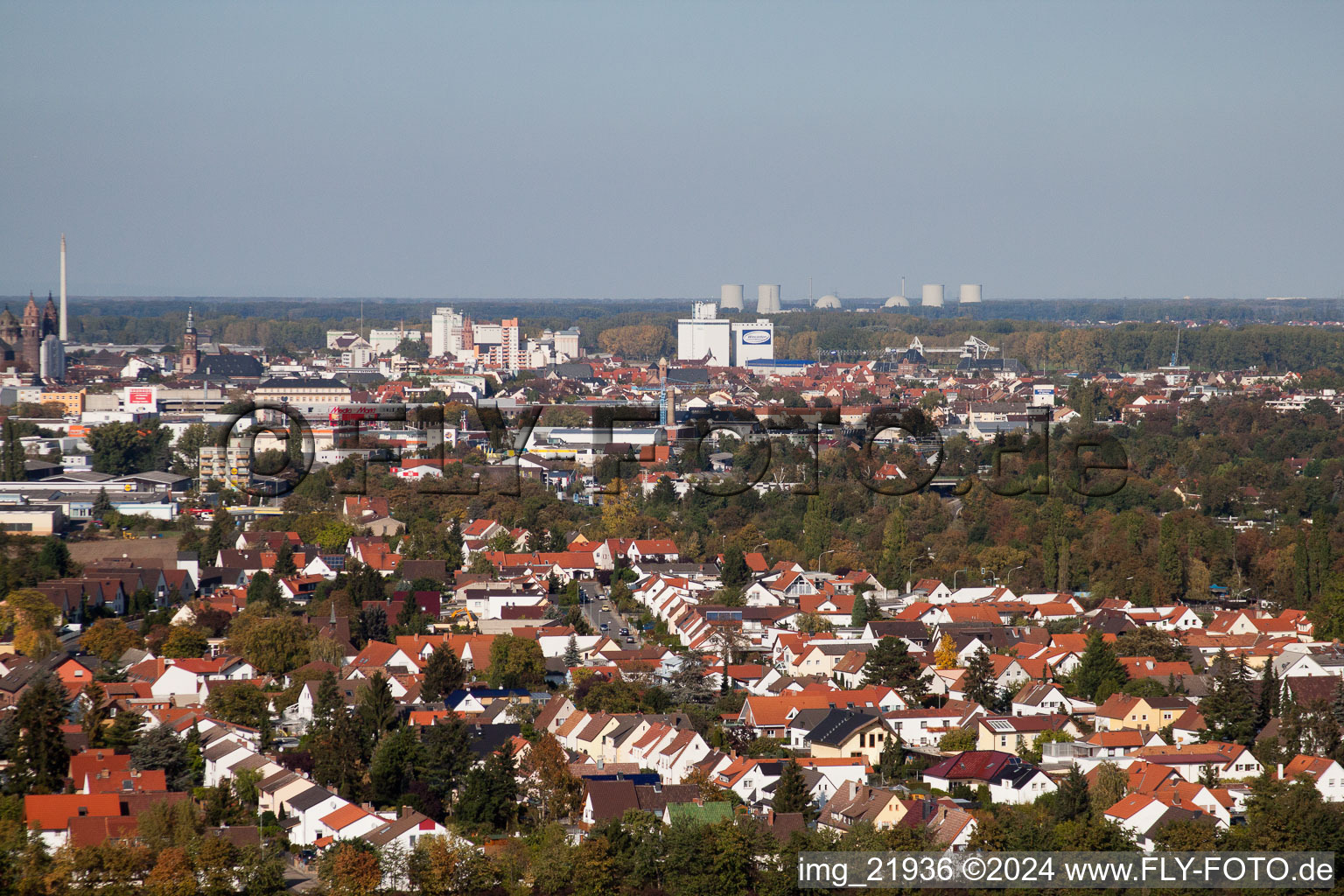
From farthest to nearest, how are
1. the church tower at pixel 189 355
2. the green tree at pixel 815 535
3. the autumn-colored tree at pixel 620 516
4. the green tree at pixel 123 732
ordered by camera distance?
the church tower at pixel 189 355
the autumn-colored tree at pixel 620 516
the green tree at pixel 815 535
the green tree at pixel 123 732

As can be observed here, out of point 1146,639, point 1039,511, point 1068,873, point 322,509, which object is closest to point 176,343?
point 322,509

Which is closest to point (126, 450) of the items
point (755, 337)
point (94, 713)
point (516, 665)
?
point (516, 665)

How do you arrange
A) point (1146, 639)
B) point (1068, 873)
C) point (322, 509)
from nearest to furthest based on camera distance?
point (1068, 873)
point (1146, 639)
point (322, 509)

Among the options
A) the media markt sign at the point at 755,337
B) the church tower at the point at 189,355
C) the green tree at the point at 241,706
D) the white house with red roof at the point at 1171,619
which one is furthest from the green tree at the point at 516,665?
the media markt sign at the point at 755,337

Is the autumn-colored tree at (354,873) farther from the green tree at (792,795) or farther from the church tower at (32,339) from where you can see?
the church tower at (32,339)

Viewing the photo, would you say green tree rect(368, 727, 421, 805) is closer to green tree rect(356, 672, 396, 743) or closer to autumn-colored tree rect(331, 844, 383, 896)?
green tree rect(356, 672, 396, 743)

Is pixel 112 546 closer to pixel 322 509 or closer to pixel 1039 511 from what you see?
pixel 322 509
